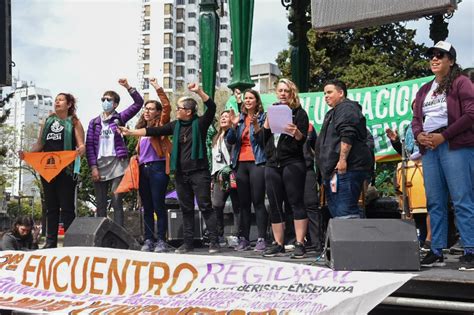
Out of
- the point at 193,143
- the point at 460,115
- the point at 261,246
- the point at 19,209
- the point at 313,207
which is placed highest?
the point at 460,115

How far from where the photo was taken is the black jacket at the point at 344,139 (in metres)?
5.09

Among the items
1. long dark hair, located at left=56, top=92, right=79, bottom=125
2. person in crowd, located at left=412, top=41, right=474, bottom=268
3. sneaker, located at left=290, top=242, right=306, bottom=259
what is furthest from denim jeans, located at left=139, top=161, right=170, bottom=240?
person in crowd, located at left=412, top=41, right=474, bottom=268

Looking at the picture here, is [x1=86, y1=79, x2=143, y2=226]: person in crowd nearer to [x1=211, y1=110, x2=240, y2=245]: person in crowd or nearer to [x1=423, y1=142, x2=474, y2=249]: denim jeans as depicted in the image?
[x1=211, y1=110, x2=240, y2=245]: person in crowd

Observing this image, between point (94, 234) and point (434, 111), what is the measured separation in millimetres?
2894

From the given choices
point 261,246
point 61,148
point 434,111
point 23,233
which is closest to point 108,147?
point 61,148

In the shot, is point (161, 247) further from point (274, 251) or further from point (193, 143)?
point (274, 251)

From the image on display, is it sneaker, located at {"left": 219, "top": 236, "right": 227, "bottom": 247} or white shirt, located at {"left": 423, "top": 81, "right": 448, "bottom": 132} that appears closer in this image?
white shirt, located at {"left": 423, "top": 81, "right": 448, "bottom": 132}

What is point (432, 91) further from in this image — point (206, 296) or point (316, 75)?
point (316, 75)

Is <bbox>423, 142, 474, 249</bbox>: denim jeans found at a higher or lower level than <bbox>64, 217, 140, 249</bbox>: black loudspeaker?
higher

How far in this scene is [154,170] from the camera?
6461mm

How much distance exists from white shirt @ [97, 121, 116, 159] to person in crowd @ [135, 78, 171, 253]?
0.92 feet

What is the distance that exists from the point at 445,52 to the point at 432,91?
1.00ft

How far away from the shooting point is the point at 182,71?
98.9m

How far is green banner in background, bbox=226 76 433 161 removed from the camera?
8.38m
